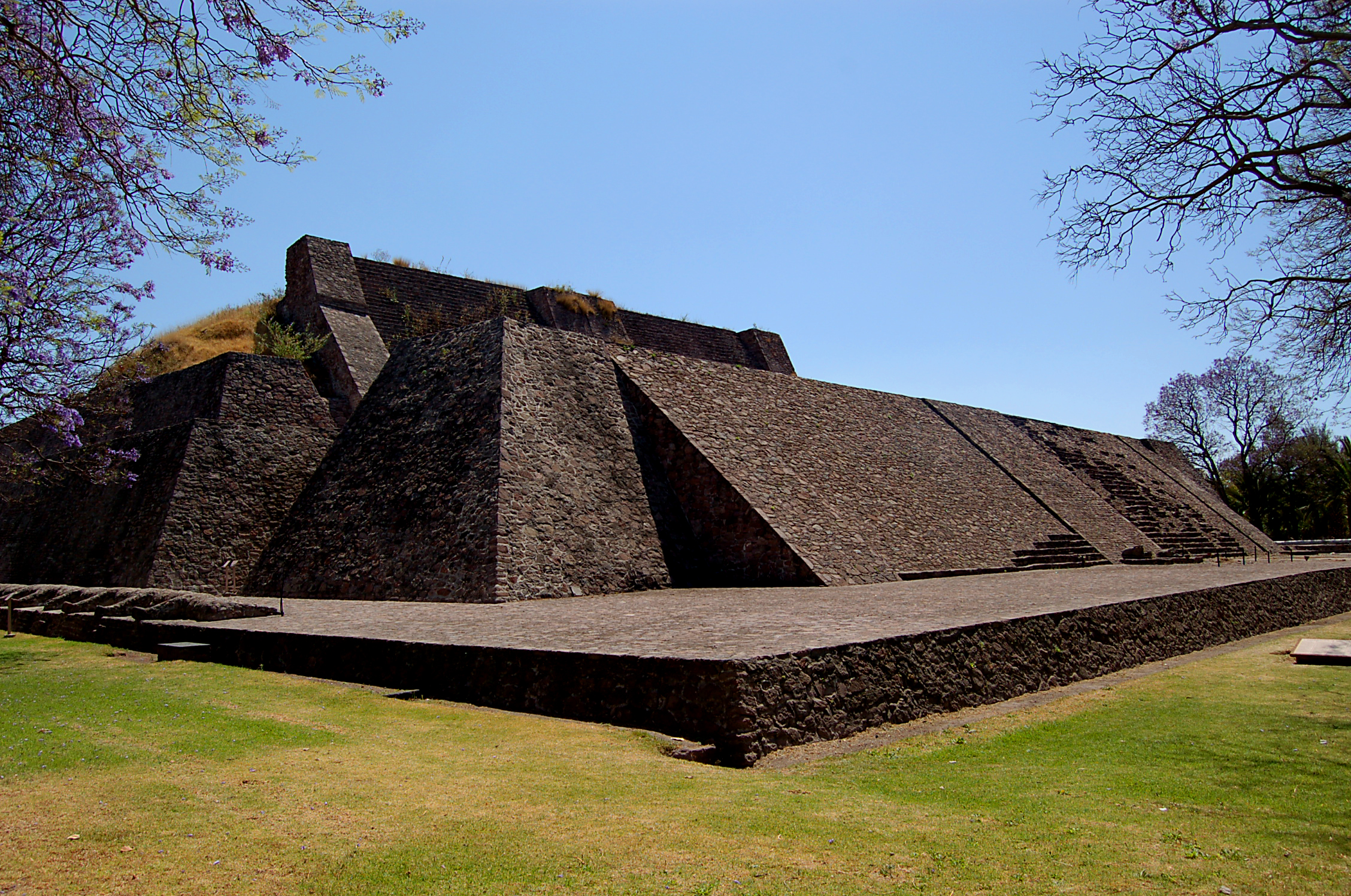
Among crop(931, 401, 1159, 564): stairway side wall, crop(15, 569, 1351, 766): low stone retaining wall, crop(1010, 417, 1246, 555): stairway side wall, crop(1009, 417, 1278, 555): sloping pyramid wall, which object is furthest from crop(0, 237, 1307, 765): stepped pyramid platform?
crop(1010, 417, 1246, 555): stairway side wall

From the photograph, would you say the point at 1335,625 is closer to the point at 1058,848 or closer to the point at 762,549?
the point at 762,549

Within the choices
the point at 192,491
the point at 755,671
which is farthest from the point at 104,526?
the point at 755,671

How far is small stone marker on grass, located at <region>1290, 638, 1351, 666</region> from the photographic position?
23.2 ft

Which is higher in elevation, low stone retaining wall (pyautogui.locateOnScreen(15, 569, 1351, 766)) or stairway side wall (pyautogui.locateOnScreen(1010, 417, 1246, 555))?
stairway side wall (pyautogui.locateOnScreen(1010, 417, 1246, 555))

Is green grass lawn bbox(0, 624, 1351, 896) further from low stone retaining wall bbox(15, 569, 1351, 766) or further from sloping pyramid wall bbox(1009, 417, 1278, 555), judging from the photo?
sloping pyramid wall bbox(1009, 417, 1278, 555)

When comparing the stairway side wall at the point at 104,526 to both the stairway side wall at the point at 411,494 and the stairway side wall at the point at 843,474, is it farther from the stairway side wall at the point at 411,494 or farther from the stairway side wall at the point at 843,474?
the stairway side wall at the point at 843,474

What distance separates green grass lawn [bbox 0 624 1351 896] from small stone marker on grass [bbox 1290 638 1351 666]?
2.11 meters

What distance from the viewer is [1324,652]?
23.8 feet

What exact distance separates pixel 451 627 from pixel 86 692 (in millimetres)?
2380

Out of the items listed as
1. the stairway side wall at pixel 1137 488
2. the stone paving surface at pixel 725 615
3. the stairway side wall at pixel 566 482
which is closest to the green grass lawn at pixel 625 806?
the stone paving surface at pixel 725 615

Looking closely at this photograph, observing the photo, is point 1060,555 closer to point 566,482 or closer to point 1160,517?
point 1160,517

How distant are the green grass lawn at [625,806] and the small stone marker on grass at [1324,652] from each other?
2.11 metres

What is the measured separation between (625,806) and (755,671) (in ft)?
4.07

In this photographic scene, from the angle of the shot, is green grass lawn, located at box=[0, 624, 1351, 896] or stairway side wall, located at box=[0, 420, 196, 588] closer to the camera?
green grass lawn, located at box=[0, 624, 1351, 896]
